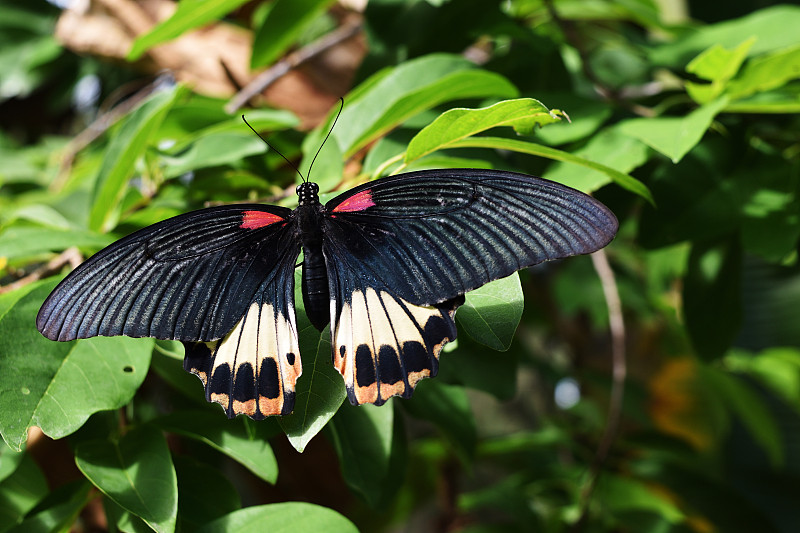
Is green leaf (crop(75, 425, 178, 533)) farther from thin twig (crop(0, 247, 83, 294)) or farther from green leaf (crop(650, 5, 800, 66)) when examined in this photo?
green leaf (crop(650, 5, 800, 66))

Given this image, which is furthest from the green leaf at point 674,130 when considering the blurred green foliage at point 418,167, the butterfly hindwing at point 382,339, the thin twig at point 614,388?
the thin twig at point 614,388

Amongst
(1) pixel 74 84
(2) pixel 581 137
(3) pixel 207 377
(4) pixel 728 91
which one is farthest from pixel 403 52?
(1) pixel 74 84

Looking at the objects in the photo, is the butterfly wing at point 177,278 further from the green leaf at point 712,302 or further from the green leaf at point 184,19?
the green leaf at point 712,302

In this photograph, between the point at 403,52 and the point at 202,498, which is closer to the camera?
the point at 202,498

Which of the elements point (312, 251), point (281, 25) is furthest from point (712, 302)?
point (281, 25)

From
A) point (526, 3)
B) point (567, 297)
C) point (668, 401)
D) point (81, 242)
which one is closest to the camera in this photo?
point (81, 242)

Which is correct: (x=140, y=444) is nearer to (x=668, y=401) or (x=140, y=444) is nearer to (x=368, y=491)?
(x=368, y=491)

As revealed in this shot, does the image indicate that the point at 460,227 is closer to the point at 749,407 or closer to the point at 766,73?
the point at 766,73
